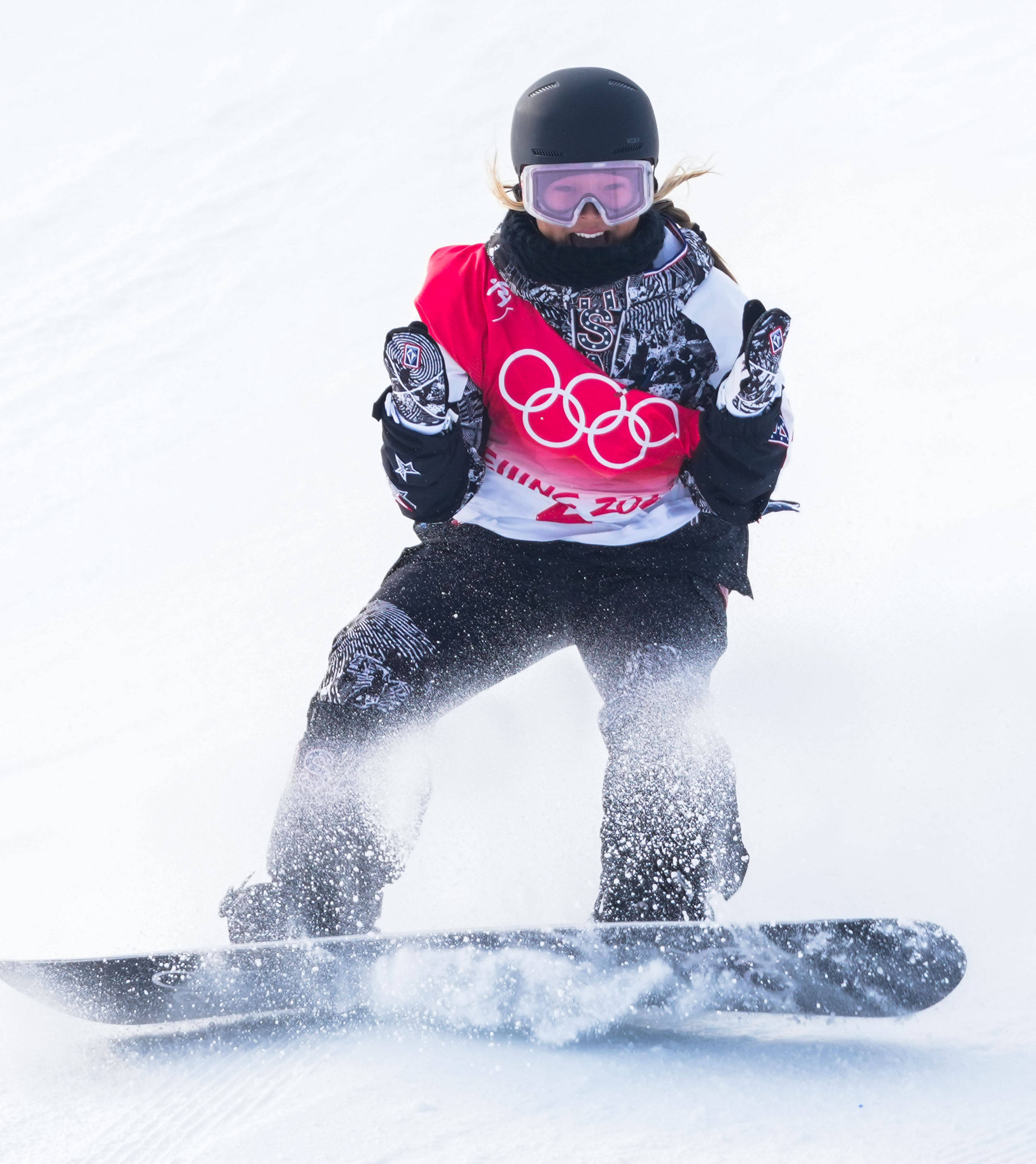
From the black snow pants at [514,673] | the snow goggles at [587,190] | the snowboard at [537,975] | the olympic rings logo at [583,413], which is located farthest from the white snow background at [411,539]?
the snow goggles at [587,190]

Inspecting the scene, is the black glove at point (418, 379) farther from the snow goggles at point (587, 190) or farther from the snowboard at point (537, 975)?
the snowboard at point (537, 975)

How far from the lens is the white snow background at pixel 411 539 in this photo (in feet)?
7.29

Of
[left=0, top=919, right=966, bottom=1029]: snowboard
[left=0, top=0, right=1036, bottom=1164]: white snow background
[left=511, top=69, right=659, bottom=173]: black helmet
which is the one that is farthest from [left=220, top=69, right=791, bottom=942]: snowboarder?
[left=0, top=0, right=1036, bottom=1164]: white snow background

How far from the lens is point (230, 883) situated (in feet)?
10.9

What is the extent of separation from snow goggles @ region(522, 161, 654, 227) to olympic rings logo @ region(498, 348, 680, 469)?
0.27 metres

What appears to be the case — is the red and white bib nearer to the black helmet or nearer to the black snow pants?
the black snow pants

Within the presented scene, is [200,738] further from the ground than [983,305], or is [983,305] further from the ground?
[983,305]

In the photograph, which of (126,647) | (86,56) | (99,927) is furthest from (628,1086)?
(86,56)

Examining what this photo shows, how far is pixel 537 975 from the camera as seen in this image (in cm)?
240

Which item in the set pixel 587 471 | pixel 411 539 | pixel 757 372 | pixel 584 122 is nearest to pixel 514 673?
pixel 587 471

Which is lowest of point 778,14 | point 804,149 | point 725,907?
point 725,907

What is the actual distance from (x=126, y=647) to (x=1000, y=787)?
11.1ft

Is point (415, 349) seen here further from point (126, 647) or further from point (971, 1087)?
point (126, 647)

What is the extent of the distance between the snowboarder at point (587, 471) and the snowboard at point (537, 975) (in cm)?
17
